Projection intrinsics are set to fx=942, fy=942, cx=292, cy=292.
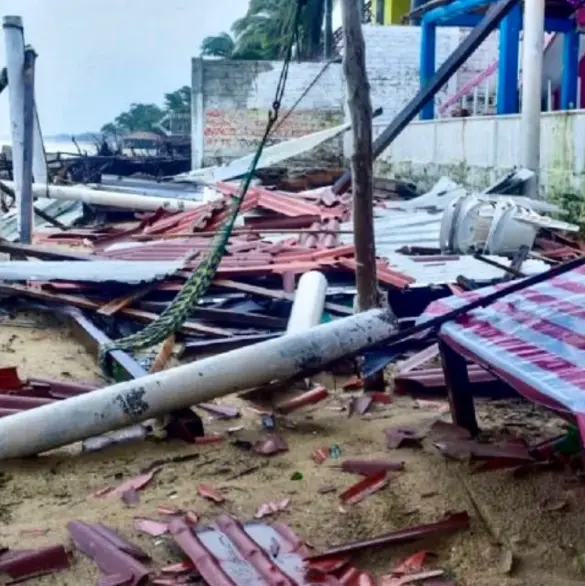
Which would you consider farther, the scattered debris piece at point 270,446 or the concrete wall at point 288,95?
the concrete wall at point 288,95

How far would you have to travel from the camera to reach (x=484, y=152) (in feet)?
51.8

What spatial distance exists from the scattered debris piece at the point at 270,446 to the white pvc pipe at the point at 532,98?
8767 millimetres

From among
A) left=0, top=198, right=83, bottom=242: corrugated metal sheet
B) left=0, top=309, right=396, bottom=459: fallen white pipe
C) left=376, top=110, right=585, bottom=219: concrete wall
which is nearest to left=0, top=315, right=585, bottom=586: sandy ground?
left=0, top=309, right=396, bottom=459: fallen white pipe

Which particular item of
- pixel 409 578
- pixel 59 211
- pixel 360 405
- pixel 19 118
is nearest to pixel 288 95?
pixel 59 211

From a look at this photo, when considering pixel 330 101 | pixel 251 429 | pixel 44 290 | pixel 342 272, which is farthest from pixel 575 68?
pixel 251 429

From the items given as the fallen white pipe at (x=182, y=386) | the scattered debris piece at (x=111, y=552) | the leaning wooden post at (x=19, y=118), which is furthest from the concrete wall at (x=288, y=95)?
the scattered debris piece at (x=111, y=552)

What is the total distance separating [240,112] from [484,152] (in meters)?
10.0

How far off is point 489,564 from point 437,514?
0.52 m

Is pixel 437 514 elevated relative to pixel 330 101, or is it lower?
lower

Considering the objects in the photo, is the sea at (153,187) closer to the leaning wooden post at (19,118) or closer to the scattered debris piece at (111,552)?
the leaning wooden post at (19,118)

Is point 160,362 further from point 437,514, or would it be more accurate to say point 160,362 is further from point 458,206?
point 458,206

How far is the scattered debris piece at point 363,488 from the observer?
4617mm

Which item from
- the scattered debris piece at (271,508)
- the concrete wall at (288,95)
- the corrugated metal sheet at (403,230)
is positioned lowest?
the scattered debris piece at (271,508)

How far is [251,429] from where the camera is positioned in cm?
587
